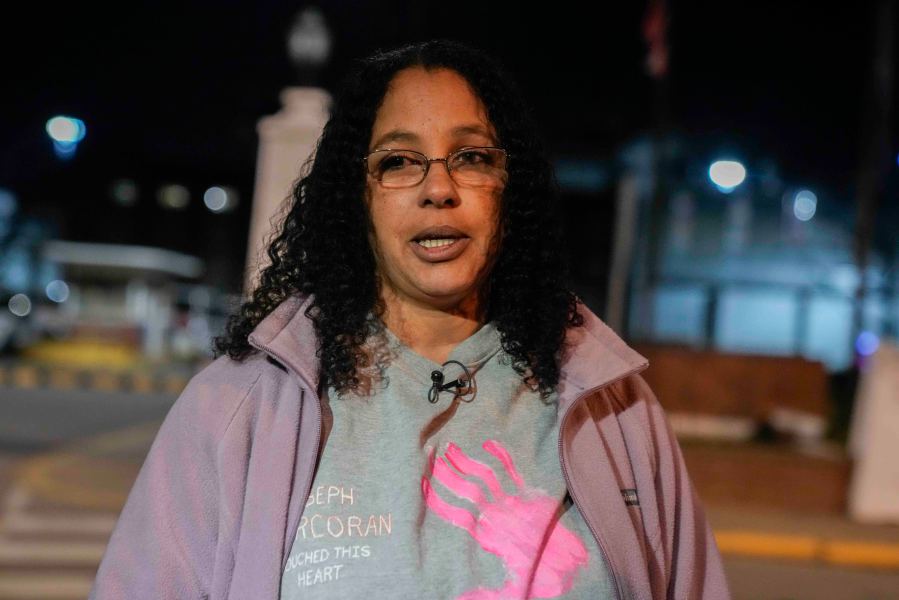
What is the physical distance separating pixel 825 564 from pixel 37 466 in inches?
287

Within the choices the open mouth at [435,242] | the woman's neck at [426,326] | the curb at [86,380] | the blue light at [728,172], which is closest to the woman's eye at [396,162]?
the open mouth at [435,242]

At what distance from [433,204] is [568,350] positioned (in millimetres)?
429

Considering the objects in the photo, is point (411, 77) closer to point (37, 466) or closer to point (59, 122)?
point (37, 466)

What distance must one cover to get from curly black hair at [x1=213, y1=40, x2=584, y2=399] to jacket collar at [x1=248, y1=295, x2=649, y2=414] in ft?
0.08

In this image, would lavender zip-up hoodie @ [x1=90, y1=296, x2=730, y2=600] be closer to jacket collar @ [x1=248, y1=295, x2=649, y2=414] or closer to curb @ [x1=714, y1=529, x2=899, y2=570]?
jacket collar @ [x1=248, y1=295, x2=649, y2=414]

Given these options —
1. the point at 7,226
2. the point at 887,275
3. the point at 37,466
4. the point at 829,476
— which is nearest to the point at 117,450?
the point at 37,466

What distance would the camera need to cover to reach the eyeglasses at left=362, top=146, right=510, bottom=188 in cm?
196

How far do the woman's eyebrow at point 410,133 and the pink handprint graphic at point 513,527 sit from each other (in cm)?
62

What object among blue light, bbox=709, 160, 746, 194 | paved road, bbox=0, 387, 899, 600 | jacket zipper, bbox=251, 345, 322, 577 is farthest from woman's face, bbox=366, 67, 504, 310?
blue light, bbox=709, 160, 746, 194

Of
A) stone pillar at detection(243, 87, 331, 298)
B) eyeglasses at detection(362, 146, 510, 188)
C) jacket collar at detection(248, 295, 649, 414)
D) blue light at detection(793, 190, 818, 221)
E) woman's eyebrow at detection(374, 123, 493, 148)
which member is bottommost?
jacket collar at detection(248, 295, 649, 414)

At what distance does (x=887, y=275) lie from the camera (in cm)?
2655

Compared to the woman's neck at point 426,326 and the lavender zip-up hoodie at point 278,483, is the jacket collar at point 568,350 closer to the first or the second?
the lavender zip-up hoodie at point 278,483

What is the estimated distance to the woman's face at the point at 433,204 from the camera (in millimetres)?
1916

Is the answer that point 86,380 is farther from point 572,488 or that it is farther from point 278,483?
point 572,488
